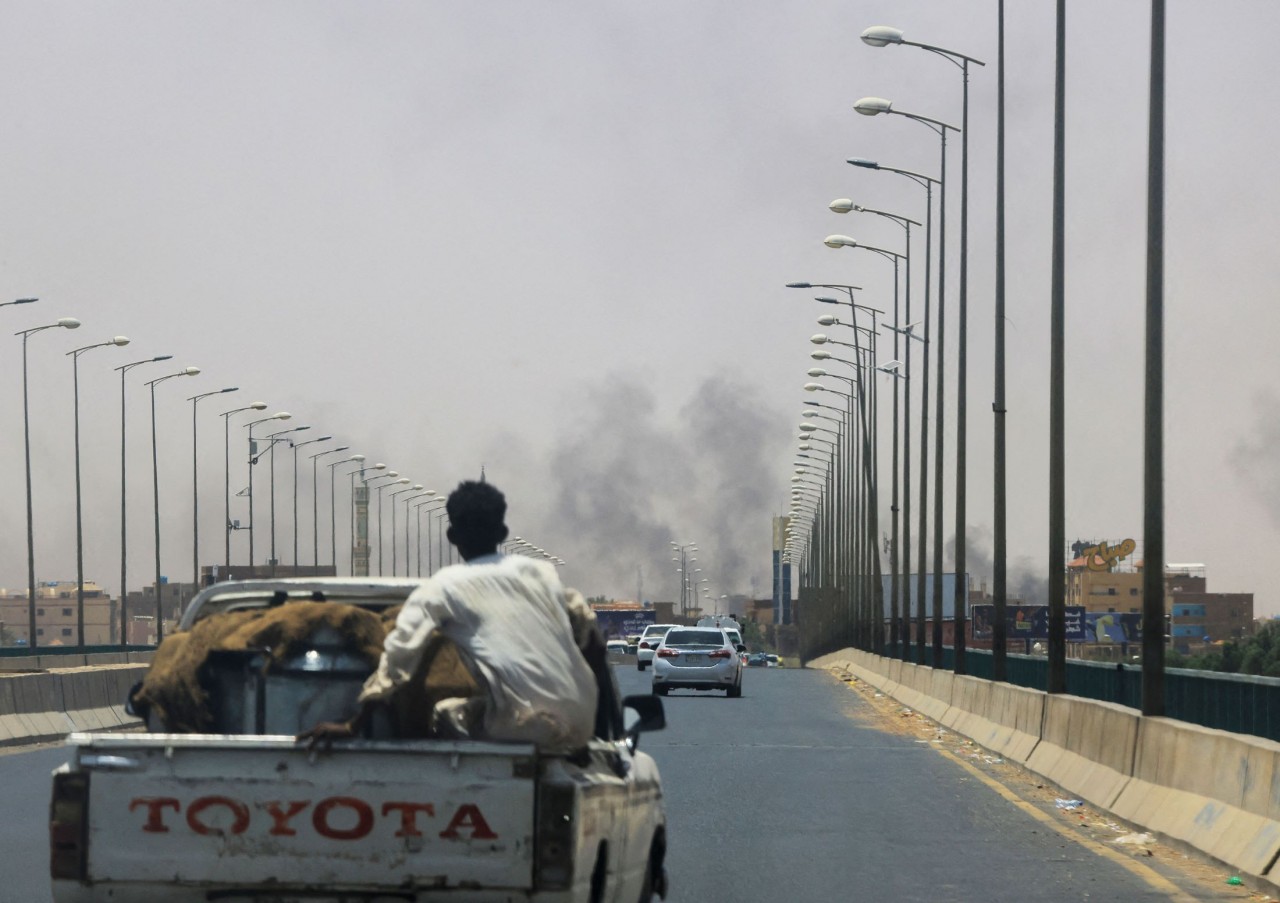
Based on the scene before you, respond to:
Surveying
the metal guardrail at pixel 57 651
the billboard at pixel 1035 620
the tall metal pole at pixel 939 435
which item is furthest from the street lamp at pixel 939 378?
the billboard at pixel 1035 620

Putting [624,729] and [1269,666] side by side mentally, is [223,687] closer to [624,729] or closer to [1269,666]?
[624,729]

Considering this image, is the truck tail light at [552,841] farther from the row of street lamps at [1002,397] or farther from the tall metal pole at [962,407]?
the tall metal pole at [962,407]

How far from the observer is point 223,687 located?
29.0ft

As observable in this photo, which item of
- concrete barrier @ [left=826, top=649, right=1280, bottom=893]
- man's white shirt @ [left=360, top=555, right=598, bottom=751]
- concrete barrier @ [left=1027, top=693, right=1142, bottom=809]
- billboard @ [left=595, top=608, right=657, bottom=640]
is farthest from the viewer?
billboard @ [left=595, top=608, right=657, bottom=640]

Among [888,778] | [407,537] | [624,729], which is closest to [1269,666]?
[407,537]

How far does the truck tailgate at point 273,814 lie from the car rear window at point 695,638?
3924 centimetres

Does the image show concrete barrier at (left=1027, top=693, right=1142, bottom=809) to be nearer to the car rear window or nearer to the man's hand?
the man's hand

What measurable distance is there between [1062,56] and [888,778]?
10.1m

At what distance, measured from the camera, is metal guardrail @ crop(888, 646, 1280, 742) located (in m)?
17.0

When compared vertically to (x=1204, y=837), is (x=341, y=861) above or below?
above

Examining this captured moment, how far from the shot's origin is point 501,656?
8.16 meters

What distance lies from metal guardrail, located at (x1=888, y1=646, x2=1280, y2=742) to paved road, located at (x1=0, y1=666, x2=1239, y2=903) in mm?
1685

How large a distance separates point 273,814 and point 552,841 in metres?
0.93

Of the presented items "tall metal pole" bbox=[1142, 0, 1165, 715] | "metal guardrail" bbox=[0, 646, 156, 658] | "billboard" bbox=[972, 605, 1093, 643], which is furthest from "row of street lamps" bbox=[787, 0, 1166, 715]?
"billboard" bbox=[972, 605, 1093, 643]
